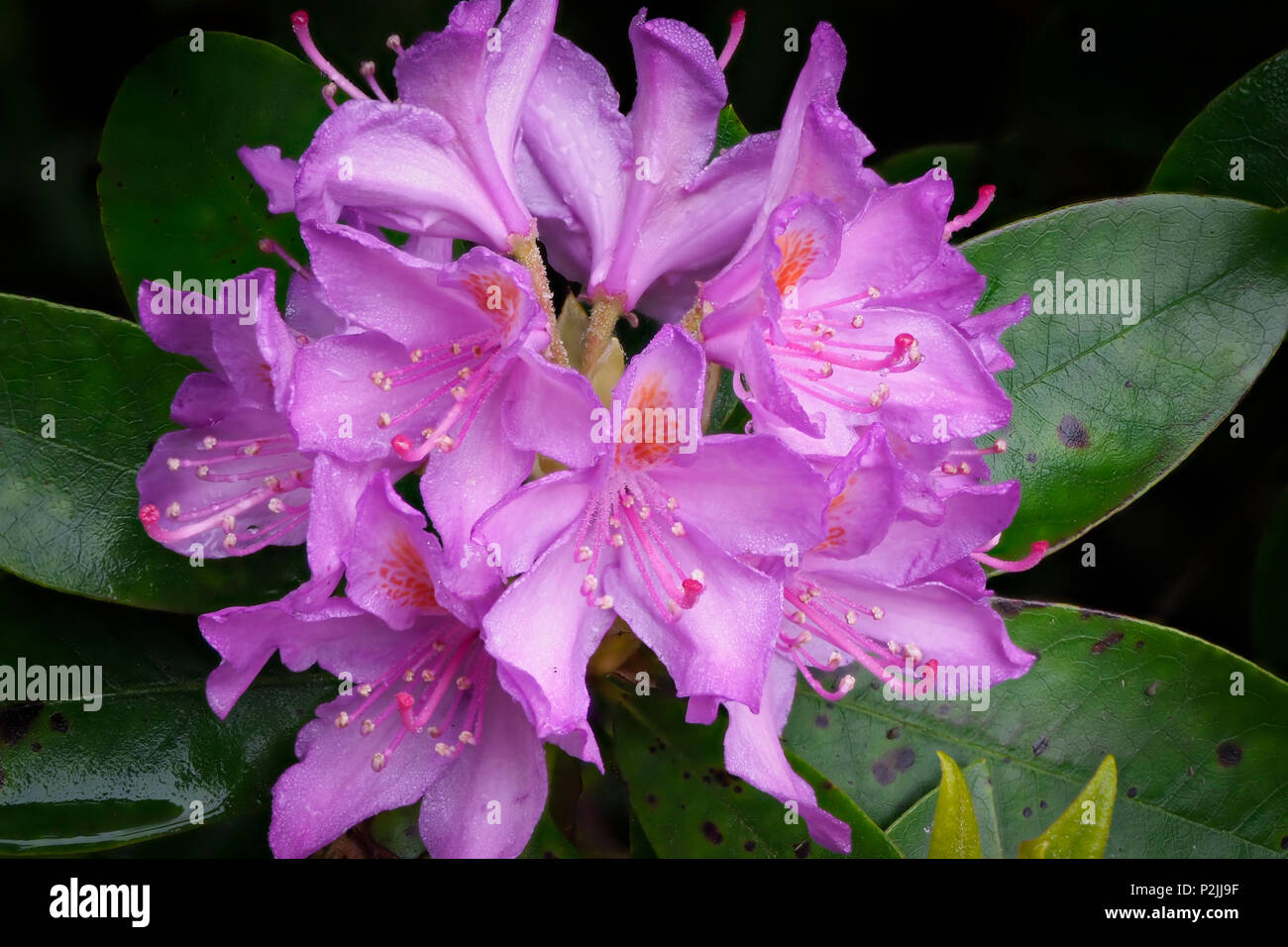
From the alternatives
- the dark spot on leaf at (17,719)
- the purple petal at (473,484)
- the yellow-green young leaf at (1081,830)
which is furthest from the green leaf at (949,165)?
the dark spot on leaf at (17,719)

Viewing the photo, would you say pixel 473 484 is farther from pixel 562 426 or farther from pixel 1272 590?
pixel 1272 590

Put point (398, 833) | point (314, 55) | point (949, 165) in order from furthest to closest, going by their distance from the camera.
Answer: point (949, 165) → point (398, 833) → point (314, 55)

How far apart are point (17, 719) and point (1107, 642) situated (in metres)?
1.10

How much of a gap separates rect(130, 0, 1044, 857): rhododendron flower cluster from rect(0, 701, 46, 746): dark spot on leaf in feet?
0.78

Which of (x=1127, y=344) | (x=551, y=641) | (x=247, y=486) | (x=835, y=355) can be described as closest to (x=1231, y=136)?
(x=1127, y=344)

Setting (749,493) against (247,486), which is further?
(247,486)

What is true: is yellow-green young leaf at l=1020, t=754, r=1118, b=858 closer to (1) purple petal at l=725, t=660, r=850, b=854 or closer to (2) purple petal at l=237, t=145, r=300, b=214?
(1) purple petal at l=725, t=660, r=850, b=854

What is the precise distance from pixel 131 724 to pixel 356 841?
9.9 inches

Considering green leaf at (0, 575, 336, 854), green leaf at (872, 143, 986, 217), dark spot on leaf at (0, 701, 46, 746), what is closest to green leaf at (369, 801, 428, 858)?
green leaf at (0, 575, 336, 854)

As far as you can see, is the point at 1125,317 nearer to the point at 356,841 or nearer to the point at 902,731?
the point at 902,731

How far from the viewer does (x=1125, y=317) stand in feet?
4.48

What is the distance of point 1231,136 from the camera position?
141cm

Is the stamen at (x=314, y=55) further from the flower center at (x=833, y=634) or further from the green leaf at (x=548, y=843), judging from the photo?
the green leaf at (x=548, y=843)

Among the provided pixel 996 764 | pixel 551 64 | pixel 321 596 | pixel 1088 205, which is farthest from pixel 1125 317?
pixel 321 596
